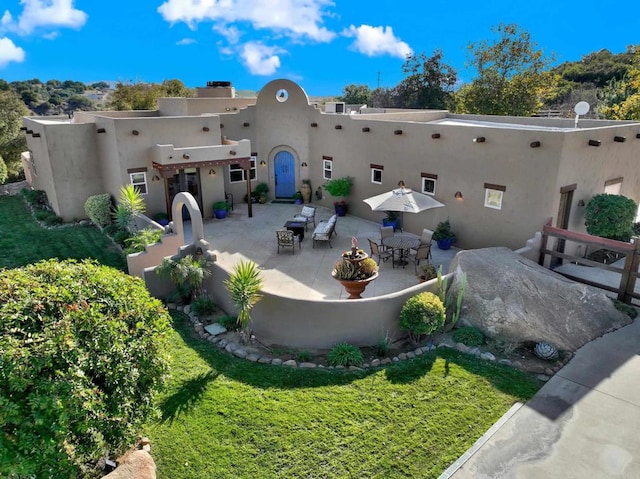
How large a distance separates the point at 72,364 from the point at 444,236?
43.6 ft

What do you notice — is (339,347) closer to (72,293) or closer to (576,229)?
(72,293)

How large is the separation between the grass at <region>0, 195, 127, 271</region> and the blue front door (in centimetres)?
905

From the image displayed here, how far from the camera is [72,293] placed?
6598 millimetres

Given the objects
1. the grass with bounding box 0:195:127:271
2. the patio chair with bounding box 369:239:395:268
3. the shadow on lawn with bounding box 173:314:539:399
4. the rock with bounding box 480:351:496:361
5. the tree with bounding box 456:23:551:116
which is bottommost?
the shadow on lawn with bounding box 173:314:539:399

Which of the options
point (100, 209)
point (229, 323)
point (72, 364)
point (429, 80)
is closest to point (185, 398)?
point (229, 323)

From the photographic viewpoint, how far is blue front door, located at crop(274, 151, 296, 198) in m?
24.1

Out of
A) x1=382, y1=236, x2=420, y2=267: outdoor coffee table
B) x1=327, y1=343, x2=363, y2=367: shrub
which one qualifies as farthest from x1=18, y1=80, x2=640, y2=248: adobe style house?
x1=327, y1=343, x2=363, y2=367: shrub

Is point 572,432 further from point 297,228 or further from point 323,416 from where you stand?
point 297,228

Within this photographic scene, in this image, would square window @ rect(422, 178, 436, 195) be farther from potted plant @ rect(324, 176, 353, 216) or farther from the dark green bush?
the dark green bush

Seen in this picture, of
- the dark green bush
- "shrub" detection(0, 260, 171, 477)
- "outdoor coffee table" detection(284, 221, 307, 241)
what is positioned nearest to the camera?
"shrub" detection(0, 260, 171, 477)

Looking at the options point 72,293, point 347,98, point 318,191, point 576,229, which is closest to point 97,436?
point 72,293

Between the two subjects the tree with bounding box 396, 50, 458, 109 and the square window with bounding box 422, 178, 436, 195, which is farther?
the tree with bounding box 396, 50, 458, 109

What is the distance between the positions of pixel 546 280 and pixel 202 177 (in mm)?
14886

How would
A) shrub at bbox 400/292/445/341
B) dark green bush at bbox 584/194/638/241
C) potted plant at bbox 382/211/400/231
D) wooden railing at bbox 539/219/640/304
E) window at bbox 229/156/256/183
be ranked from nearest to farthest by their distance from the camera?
shrub at bbox 400/292/445/341
wooden railing at bbox 539/219/640/304
dark green bush at bbox 584/194/638/241
potted plant at bbox 382/211/400/231
window at bbox 229/156/256/183
